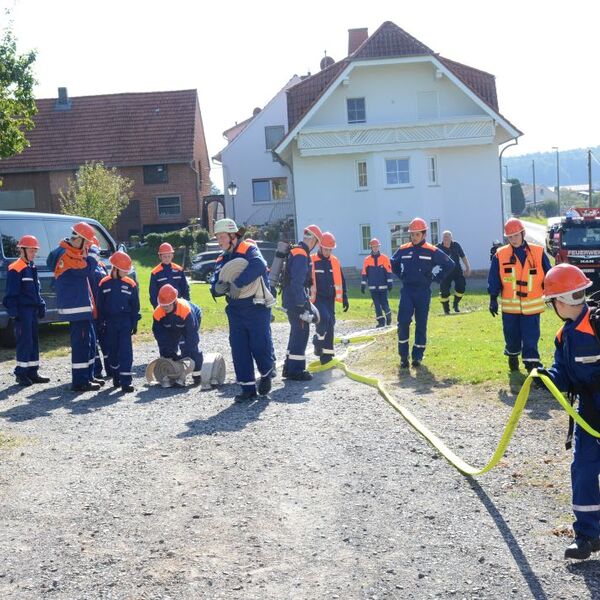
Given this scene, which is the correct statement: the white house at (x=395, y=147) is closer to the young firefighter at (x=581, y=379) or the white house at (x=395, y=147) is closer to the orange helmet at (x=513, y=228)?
the orange helmet at (x=513, y=228)

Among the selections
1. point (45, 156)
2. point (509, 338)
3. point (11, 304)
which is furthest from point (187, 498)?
point (45, 156)

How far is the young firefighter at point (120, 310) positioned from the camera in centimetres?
1209

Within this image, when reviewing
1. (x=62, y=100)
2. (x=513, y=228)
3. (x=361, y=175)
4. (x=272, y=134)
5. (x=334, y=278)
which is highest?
(x=62, y=100)

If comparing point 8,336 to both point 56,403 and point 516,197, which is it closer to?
point 56,403

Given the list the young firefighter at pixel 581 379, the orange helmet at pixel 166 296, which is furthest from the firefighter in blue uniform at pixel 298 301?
the young firefighter at pixel 581 379

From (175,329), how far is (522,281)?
14.6 feet

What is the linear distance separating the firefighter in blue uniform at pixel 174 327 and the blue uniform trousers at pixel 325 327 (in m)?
1.89

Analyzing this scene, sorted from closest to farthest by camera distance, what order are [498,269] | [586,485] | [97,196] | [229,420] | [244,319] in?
[586,485] → [229,420] → [244,319] → [498,269] → [97,196]

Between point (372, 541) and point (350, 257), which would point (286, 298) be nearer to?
point (372, 541)

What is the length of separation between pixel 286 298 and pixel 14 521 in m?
6.31

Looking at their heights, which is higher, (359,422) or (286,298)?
(286,298)

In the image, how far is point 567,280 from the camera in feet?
19.1

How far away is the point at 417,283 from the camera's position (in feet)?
42.1

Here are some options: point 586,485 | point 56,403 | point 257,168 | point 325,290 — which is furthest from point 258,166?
point 586,485
